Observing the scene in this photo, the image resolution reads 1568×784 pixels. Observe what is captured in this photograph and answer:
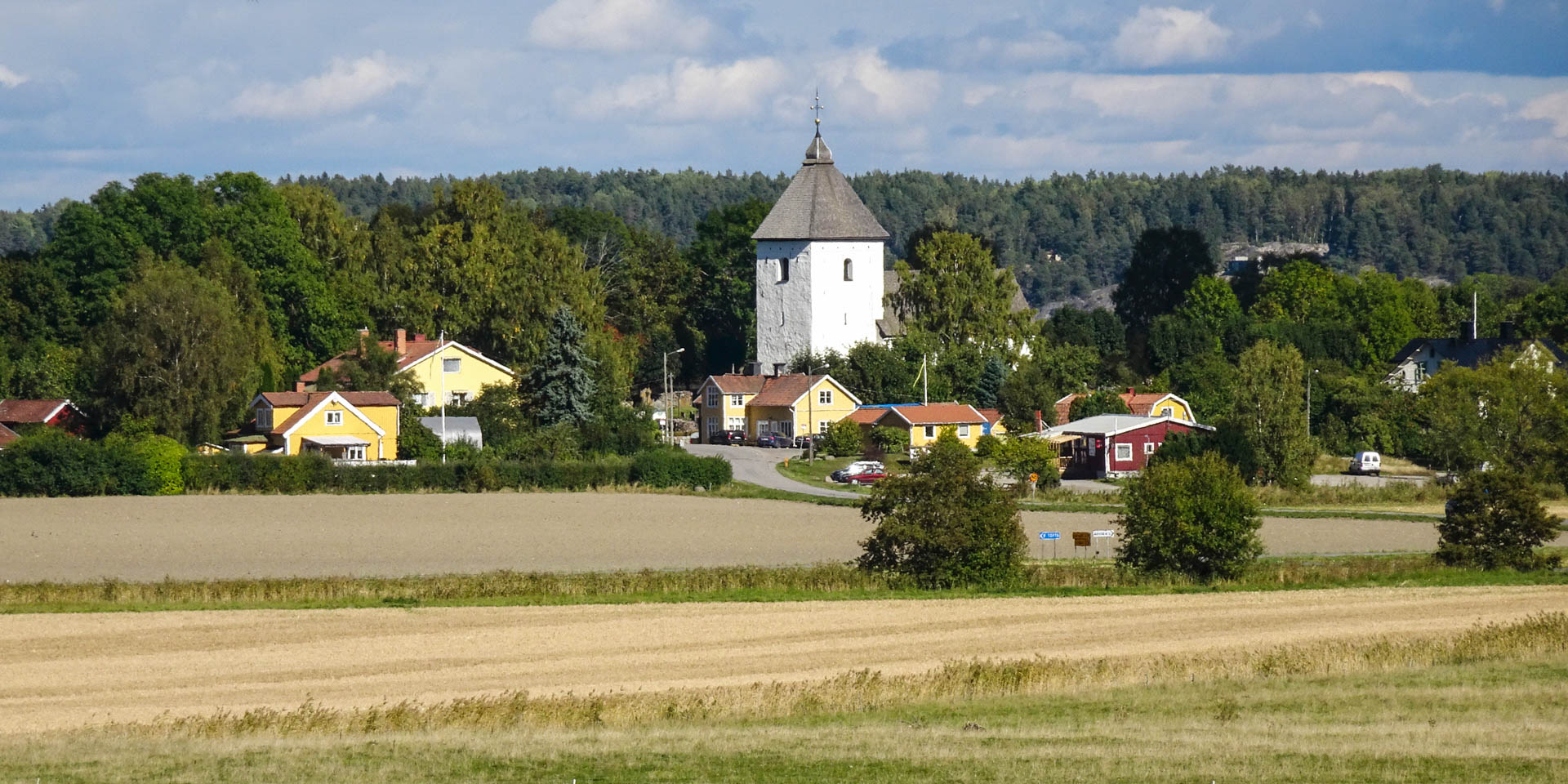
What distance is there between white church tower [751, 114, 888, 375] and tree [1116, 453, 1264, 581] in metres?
46.1

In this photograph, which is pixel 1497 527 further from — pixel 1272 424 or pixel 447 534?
pixel 447 534

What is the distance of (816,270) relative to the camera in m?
81.8

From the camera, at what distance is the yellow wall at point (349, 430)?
61.3 meters

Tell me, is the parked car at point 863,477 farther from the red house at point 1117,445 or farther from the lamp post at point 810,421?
the red house at point 1117,445

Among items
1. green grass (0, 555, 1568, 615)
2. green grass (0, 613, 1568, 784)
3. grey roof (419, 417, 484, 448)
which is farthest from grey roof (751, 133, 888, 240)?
green grass (0, 613, 1568, 784)

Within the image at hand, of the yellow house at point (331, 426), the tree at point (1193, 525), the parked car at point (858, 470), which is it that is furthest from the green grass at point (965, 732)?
the yellow house at point (331, 426)

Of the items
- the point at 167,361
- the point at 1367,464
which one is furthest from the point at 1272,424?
the point at 167,361

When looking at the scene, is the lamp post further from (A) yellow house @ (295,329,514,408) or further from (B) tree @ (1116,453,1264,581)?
(B) tree @ (1116,453,1264,581)

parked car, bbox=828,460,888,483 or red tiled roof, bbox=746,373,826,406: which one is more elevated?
red tiled roof, bbox=746,373,826,406

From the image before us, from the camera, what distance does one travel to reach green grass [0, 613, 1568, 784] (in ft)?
58.0

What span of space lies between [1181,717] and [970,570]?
45.3ft

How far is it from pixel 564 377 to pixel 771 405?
11192 mm

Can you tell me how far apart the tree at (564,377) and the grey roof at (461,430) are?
93.8 inches

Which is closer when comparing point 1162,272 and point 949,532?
point 949,532
